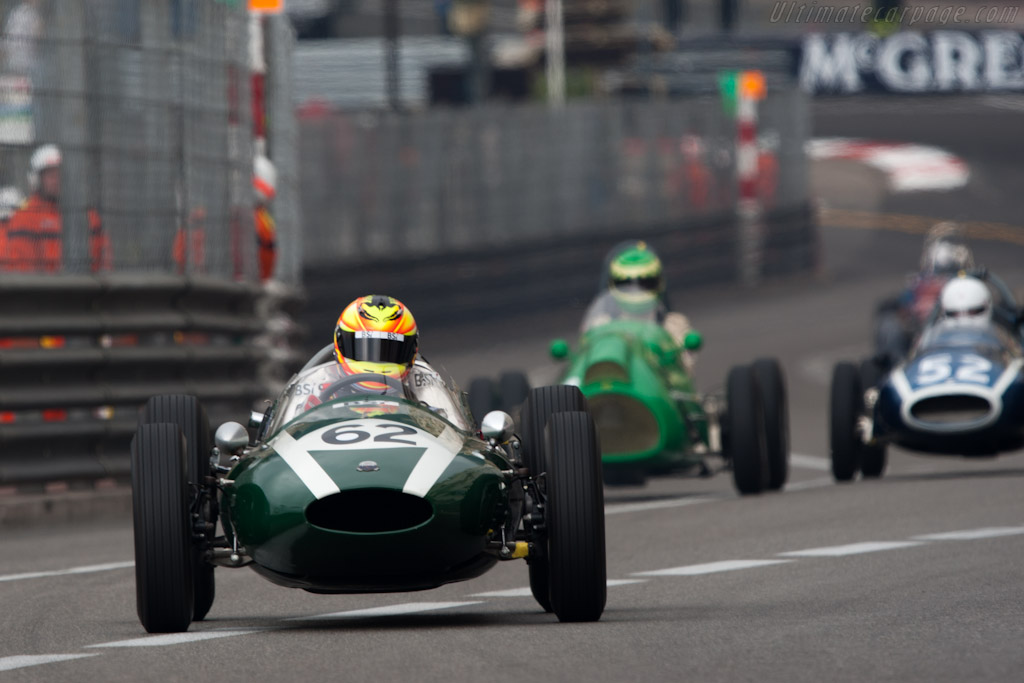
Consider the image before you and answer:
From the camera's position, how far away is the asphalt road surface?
6945 mm

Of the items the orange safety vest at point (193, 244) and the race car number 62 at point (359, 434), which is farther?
the orange safety vest at point (193, 244)

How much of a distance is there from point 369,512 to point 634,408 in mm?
6630

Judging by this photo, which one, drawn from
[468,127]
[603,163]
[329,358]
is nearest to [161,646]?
[329,358]

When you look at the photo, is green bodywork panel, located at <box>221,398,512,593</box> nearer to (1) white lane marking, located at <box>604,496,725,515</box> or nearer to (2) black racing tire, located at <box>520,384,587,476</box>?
(2) black racing tire, located at <box>520,384,587,476</box>

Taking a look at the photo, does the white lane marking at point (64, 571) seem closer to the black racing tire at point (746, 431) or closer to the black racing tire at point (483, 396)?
the black racing tire at point (483, 396)

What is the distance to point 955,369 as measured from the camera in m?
15.0

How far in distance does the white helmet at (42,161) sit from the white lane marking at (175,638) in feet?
18.9

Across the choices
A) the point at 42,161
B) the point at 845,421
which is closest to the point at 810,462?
the point at 845,421

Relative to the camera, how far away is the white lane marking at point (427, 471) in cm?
802

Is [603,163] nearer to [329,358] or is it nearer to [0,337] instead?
[0,337]

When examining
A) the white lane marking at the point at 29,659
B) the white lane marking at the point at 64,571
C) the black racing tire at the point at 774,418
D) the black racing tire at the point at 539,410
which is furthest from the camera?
the black racing tire at the point at 774,418

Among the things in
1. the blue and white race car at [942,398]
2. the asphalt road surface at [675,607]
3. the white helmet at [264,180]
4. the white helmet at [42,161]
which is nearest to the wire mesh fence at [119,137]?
the white helmet at [42,161]

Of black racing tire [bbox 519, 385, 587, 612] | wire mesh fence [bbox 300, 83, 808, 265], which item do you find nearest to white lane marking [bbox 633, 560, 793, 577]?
black racing tire [bbox 519, 385, 587, 612]

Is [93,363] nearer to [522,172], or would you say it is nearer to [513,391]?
[513,391]
